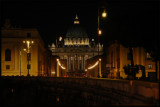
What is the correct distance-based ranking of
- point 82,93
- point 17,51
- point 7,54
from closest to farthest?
point 82,93
point 17,51
point 7,54

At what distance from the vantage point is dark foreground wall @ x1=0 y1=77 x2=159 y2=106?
18.8m

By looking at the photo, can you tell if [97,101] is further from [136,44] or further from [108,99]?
[136,44]

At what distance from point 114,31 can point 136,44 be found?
511 cm

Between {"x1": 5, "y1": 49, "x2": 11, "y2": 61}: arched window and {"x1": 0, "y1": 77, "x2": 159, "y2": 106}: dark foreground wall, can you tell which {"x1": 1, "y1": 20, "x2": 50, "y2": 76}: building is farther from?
{"x1": 0, "y1": 77, "x2": 159, "y2": 106}: dark foreground wall

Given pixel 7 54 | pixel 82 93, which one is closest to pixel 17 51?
pixel 7 54

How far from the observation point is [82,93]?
4119 centimetres

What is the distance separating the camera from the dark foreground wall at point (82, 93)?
1881 centimetres

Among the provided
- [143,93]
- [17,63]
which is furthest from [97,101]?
[17,63]

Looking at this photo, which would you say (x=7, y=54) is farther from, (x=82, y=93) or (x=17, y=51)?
(x=82, y=93)

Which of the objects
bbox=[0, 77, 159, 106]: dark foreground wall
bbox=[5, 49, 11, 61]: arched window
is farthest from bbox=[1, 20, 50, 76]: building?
bbox=[0, 77, 159, 106]: dark foreground wall

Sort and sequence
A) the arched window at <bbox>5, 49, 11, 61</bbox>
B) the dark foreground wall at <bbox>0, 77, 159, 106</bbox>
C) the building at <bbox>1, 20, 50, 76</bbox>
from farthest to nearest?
the arched window at <bbox>5, 49, 11, 61</bbox>, the building at <bbox>1, 20, 50, 76</bbox>, the dark foreground wall at <bbox>0, 77, 159, 106</bbox>

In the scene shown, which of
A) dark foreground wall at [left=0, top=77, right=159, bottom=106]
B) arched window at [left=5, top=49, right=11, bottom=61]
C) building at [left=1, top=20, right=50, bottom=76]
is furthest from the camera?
arched window at [left=5, top=49, right=11, bottom=61]

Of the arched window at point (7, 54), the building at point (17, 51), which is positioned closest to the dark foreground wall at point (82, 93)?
the building at point (17, 51)

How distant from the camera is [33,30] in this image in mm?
85438
